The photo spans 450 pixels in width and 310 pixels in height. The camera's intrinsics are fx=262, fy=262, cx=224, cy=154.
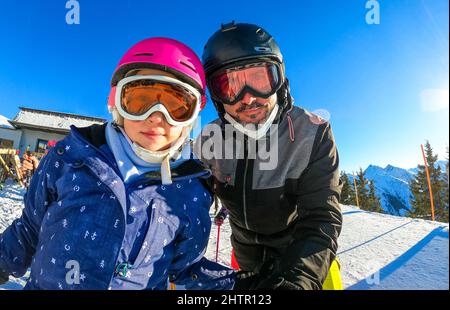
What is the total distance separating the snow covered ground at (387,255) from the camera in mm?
3748

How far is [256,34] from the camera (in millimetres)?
2445

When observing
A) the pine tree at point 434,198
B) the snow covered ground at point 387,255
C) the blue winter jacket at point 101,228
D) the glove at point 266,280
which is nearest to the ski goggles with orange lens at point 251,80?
the blue winter jacket at point 101,228

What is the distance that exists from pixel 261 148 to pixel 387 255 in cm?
450

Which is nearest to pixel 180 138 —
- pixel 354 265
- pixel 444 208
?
pixel 354 265

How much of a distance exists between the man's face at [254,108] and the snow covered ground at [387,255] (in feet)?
9.52

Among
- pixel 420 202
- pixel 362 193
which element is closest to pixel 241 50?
pixel 420 202

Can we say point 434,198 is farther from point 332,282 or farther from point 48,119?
point 48,119

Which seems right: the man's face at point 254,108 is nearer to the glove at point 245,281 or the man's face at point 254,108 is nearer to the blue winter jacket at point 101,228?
the blue winter jacket at point 101,228

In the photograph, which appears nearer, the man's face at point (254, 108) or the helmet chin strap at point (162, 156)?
the helmet chin strap at point (162, 156)

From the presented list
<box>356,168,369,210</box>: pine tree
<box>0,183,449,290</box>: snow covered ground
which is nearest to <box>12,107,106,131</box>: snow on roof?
<box>0,183,449,290</box>: snow covered ground

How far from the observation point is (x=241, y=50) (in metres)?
2.28

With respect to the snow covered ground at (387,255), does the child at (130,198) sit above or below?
above

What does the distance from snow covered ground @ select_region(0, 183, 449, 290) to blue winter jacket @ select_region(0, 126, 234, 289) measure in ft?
7.54
